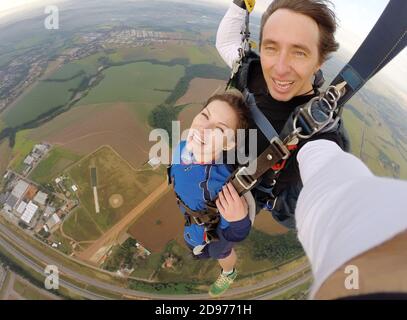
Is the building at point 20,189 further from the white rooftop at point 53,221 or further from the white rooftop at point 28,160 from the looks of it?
the white rooftop at point 53,221

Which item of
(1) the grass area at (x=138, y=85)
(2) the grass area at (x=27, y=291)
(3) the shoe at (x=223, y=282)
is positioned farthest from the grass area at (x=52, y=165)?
(3) the shoe at (x=223, y=282)

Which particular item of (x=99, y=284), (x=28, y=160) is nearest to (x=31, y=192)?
(x=28, y=160)

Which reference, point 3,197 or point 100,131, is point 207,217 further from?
point 3,197

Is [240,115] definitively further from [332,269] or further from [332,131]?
[332,269]

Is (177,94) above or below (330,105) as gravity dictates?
below

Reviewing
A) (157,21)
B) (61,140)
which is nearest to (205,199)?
(61,140)

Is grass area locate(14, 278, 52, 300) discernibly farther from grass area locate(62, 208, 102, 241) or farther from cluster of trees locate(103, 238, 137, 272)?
cluster of trees locate(103, 238, 137, 272)
